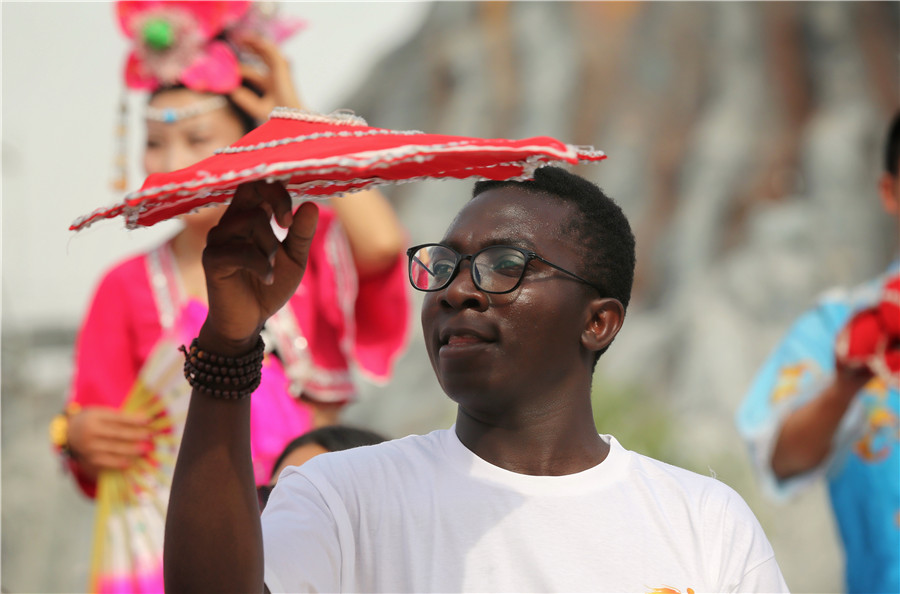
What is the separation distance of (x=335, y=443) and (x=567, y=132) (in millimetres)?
7923

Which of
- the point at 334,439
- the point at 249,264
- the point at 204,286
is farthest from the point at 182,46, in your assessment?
the point at 249,264

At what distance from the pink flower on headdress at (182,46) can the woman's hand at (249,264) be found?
220 cm

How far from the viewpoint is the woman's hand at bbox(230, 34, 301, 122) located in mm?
3471

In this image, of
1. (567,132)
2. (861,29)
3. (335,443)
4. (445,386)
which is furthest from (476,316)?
(861,29)

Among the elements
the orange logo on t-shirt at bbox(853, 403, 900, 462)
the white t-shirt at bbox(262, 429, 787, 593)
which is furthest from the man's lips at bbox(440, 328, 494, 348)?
the orange logo on t-shirt at bbox(853, 403, 900, 462)

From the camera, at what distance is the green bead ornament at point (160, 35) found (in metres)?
3.51

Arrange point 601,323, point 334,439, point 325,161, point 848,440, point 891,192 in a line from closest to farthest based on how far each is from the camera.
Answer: point 325,161 → point 601,323 → point 334,439 → point 848,440 → point 891,192

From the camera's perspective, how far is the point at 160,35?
351 centimetres

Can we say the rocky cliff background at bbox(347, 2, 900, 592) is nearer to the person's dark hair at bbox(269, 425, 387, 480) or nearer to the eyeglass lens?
the person's dark hair at bbox(269, 425, 387, 480)

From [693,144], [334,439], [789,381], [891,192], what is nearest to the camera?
[334,439]

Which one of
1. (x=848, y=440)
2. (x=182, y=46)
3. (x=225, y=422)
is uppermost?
(x=182, y=46)

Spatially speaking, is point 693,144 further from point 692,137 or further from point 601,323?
point 601,323

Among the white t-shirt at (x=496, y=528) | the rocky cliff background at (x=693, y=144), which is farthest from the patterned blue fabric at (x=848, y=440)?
the rocky cliff background at (x=693, y=144)

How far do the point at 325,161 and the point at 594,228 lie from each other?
0.69 meters
